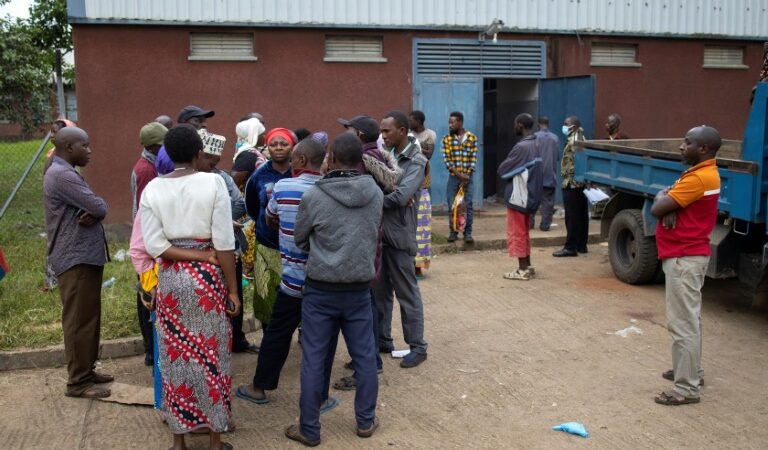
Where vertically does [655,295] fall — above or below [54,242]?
below

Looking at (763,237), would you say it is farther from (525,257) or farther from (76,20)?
(76,20)

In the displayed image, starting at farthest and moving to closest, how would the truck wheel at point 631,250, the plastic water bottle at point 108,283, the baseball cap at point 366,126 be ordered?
the truck wheel at point 631,250 → the plastic water bottle at point 108,283 → the baseball cap at point 366,126

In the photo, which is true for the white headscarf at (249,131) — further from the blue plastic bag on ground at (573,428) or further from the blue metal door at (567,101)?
the blue metal door at (567,101)

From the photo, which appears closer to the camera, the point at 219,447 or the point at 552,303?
the point at 219,447

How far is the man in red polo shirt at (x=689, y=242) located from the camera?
4676 mm

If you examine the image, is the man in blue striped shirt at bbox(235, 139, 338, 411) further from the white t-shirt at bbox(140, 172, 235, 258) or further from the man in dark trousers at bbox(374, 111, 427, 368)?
the man in dark trousers at bbox(374, 111, 427, 368)

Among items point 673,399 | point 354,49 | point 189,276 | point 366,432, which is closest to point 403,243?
point 366,432

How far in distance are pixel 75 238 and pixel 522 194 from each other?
4.74 metres

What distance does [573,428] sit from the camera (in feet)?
14.5

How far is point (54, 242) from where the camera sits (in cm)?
481

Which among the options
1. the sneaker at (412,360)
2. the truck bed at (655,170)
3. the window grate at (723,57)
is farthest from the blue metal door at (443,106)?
the sneaker at (412,360)

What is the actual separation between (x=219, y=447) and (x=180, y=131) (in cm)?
174

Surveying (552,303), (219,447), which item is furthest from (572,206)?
(219,447)

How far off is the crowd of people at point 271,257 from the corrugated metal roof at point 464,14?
603 centimetres
